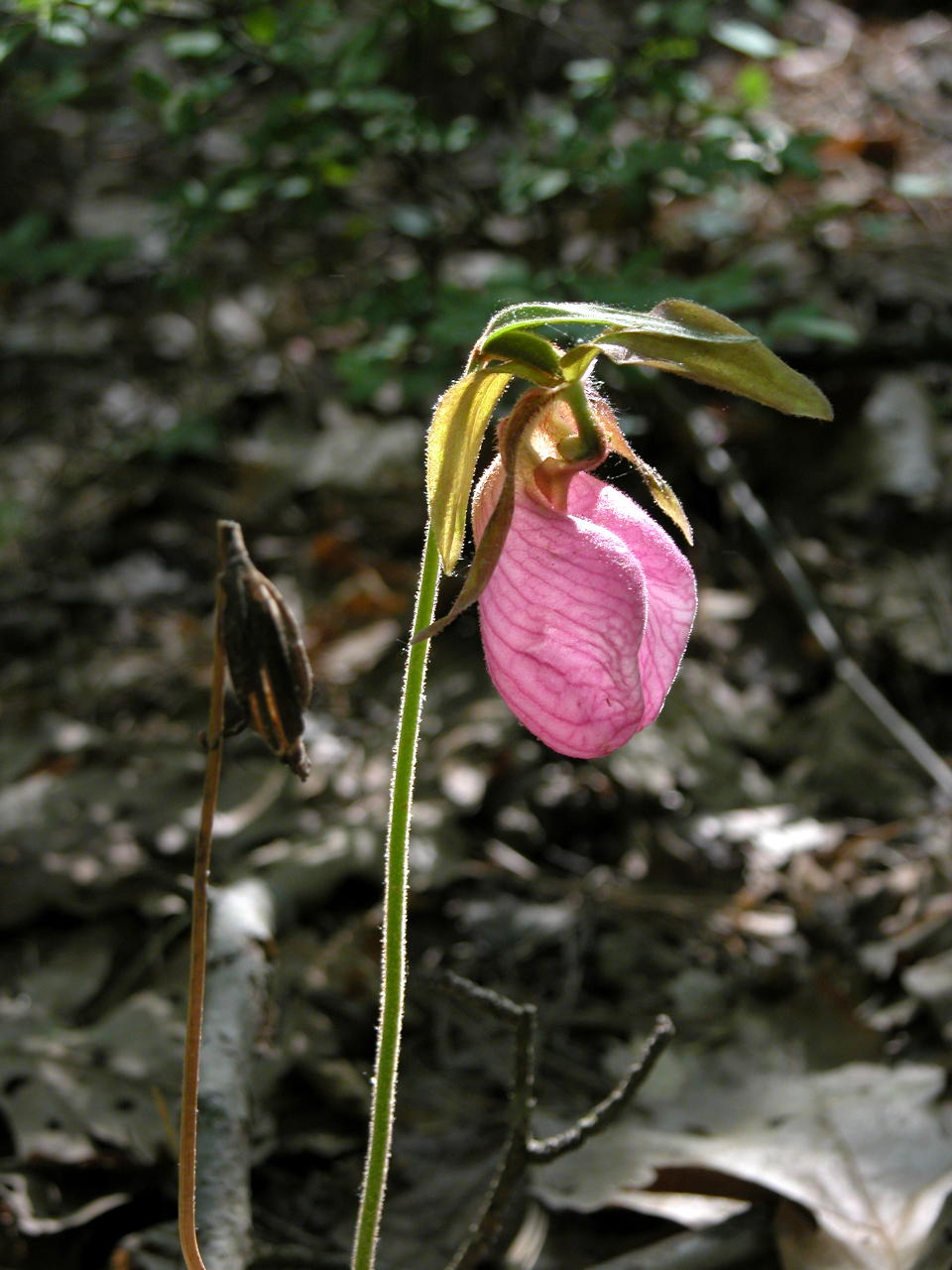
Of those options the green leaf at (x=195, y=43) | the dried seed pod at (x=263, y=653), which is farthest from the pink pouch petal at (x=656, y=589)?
the green leaf at (x=195, y=43)

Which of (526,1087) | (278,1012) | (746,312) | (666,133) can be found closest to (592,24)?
(746,312)

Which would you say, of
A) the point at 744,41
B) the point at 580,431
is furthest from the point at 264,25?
the point at 580,431

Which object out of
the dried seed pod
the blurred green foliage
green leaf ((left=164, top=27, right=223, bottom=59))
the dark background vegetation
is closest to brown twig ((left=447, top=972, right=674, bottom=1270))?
the dark background vegetation

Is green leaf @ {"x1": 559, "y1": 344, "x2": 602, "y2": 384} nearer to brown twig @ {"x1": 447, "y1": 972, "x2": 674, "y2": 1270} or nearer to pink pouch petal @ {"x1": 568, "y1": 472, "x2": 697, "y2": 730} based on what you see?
pink pouch petal @ {"x1": 568, "y1": 472, "x2": 697, "y2": 730}

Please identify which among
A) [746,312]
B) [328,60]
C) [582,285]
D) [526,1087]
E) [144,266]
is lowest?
[144,266]

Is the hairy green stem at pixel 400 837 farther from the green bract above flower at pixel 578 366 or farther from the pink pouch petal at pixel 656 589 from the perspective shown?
the pink pouch petal at pixel 656 589

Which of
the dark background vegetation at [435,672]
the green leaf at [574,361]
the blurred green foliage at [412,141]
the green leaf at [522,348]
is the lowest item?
the dark background vegetation at [435,672]

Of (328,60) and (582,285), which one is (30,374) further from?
(582,285)
